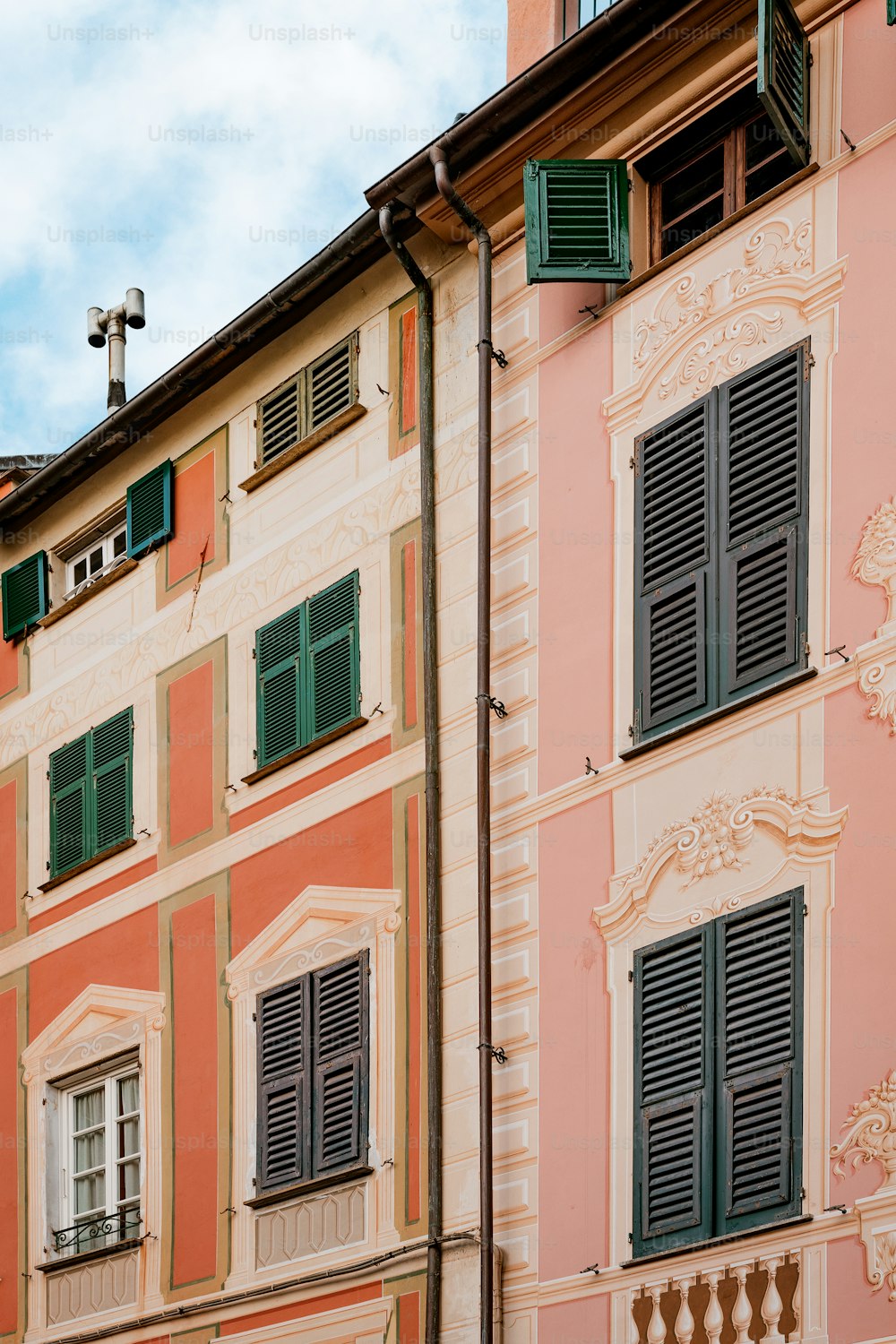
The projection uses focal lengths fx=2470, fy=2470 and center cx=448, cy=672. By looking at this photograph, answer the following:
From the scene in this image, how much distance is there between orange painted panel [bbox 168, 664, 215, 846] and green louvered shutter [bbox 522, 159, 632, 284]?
4.77 metres

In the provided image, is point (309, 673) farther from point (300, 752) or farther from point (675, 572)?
point (675, 572)

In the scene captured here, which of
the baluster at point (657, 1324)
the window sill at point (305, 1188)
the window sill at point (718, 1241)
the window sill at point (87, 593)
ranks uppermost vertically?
the window sill at point (87, 593)

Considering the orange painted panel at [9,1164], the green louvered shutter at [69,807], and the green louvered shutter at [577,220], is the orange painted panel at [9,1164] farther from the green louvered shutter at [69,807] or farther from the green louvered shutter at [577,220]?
the green louvered shutter at [577,220]

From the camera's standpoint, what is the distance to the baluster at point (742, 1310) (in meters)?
13.9

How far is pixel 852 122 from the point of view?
15898mm

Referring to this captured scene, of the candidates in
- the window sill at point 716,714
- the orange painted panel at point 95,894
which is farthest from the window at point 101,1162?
the window sill at point 716,714

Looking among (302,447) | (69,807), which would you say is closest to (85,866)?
(69,807)

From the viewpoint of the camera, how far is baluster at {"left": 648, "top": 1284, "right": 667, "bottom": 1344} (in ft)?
47.2

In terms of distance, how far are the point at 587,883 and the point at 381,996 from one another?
2.12 meters

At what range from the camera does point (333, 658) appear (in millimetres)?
18766

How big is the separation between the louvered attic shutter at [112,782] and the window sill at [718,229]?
244 inches

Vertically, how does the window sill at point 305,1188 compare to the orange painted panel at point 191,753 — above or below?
below

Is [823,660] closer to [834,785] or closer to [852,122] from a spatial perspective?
[834,785]

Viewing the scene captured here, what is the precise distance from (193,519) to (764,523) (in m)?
6.83
